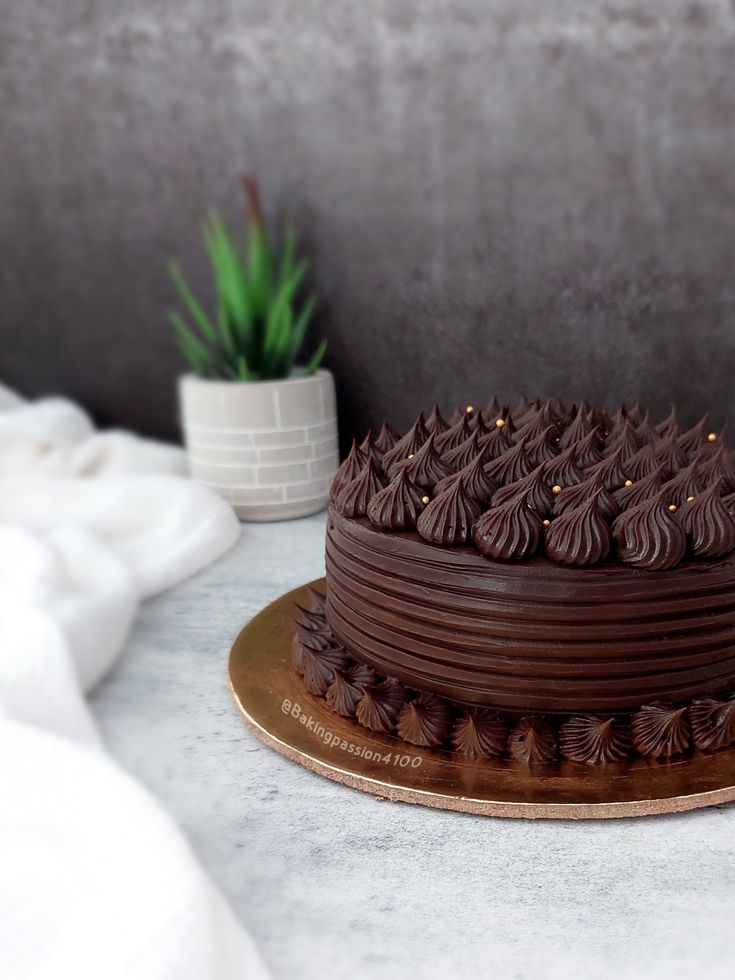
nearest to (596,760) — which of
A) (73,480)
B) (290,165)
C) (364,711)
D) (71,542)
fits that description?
(364,711)

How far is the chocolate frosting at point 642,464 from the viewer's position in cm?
112

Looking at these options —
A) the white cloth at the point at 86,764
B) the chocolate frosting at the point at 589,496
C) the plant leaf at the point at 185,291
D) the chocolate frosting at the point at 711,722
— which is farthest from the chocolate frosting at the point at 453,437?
the plant leaf at the point at 185,291

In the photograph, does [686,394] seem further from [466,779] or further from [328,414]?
[466,779]

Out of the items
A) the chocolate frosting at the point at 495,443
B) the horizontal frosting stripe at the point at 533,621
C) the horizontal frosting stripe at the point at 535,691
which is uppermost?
the chocolate frosting at the point at 495,443

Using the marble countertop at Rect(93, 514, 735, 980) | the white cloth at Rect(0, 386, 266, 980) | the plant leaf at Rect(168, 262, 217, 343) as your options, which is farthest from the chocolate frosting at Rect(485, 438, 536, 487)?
the plant leaf at Rect(168, 262, 217, 343)

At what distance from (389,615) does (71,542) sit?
0.82m

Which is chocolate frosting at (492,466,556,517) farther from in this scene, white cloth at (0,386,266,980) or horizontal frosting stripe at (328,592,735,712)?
white cloth at (0,386,266,980)

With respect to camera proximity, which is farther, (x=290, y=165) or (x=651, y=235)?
(x=290, y=165)

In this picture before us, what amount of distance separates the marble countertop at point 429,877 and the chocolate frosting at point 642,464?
0.39m

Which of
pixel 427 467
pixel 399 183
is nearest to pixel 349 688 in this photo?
pixel 427 467

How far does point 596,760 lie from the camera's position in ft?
3.28

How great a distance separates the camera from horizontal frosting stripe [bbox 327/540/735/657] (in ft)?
3.23

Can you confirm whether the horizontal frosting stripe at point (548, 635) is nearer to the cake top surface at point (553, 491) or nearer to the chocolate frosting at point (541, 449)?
the cake top surface at point (553, 491)

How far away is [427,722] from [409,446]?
36 cm
